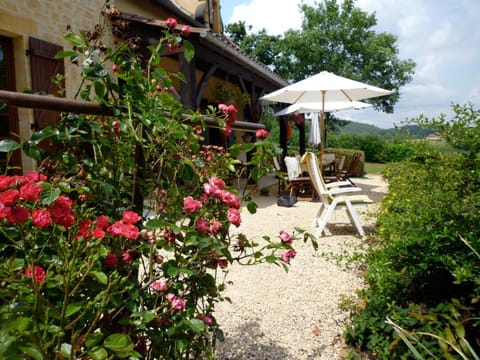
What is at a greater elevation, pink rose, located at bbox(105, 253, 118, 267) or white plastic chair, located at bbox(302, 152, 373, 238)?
pink rose, located at bbox(105, 253, 118, 267)

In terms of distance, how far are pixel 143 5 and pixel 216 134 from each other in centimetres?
469

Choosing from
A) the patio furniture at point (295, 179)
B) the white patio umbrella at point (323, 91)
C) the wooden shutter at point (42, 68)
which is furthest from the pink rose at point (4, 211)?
the patio furniture at point (295, 179)

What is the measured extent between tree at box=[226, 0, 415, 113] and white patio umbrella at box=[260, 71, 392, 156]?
19018 mm

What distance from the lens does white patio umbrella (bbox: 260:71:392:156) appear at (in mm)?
6230

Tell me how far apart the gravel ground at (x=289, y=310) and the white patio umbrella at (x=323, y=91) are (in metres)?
3.20

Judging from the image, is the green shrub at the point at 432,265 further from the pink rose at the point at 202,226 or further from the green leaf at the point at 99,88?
the green leaf at the point at 99,88

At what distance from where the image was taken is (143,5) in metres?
6.78

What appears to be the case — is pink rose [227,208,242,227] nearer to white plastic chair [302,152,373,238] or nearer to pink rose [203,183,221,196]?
pink rose [203,183,221,196]

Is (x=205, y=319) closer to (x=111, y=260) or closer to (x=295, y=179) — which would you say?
(x=111, y=260)

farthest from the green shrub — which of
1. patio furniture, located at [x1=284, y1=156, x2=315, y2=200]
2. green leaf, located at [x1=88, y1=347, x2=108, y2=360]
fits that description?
patio furniture, located at [x1=284, y1=156, x2=315, y2=200]

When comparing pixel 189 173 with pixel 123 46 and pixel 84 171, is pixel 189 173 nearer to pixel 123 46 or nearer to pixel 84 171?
pixel 84 171

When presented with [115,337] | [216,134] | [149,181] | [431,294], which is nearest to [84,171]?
[149,181]

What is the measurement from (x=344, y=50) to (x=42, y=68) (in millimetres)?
26126

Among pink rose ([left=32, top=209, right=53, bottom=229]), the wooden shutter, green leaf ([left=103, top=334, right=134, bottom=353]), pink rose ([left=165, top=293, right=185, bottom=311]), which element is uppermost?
the wooden shutter
